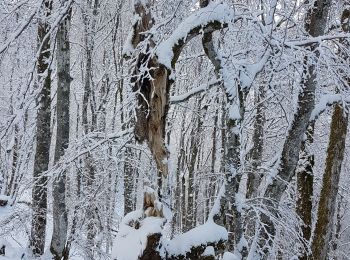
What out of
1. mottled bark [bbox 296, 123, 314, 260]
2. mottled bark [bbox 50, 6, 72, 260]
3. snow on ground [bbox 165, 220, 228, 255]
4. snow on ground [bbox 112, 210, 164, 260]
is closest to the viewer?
snow on ground [bbox 112, 210, 164, 260]

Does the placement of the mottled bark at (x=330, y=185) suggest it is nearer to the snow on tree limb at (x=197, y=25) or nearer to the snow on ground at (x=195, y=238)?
the snow on ground at (x=195, y=238)

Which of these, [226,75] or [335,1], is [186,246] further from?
[335,1]

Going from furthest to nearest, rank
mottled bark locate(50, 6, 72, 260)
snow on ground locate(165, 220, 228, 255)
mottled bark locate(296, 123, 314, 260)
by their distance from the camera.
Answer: mottled bark locate(296, 123, 314, 260) < mottled bark locate(50, 6, 72, 260) < snow on ground locate(165, 220, 228, 255)

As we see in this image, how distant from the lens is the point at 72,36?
16.0m

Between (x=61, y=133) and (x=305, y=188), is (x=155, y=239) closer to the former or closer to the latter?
(x=61, y=133)

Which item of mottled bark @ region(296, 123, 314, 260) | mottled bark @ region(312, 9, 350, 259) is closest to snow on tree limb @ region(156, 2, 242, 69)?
mottled bark @ region(312, 9, 350, 259)

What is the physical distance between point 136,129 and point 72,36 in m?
12.6

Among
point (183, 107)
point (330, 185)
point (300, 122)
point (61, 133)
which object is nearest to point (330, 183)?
point (330, 185)

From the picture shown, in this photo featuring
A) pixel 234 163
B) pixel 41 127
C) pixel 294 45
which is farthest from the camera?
pixel 41 127

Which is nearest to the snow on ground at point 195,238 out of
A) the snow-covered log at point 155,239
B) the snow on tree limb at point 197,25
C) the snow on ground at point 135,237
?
the snow-covered log at point 155,239

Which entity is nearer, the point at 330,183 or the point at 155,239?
the point at 155,239

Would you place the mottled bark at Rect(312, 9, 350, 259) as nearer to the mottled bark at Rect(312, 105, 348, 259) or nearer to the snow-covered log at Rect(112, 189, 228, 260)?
the mottled bark at Rect(312, 105, 348, 259)

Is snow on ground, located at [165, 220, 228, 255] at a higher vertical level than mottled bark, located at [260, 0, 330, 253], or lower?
lower

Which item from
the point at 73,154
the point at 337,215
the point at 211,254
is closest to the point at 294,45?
the point at 211,254
